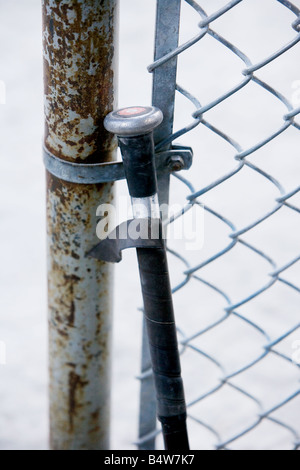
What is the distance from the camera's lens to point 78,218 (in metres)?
0.82

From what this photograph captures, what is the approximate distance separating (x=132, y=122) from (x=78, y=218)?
189mm

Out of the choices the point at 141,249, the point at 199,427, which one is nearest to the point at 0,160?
the point at 199,427

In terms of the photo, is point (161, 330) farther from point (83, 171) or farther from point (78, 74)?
point (78, 74)

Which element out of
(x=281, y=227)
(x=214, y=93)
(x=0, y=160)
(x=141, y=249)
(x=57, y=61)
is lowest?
(x=141, y=249)

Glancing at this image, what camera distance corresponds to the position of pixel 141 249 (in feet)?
2.59

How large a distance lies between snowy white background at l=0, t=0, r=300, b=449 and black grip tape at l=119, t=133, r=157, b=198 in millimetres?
961

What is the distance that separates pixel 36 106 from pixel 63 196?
214cm

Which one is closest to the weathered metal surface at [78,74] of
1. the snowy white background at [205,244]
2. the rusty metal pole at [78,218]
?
the rusty metal pole at [78,218]

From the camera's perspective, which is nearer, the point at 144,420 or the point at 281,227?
the point at 144,420

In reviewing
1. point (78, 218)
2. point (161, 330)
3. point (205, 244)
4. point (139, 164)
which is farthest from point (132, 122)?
point (205, 244)

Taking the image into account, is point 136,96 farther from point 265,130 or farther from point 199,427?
point 199,427

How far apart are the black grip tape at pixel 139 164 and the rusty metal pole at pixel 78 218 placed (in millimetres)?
61

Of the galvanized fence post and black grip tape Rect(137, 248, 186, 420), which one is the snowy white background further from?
the galvanized fence post
